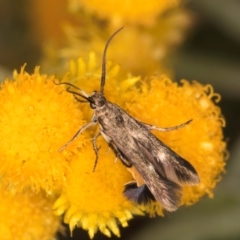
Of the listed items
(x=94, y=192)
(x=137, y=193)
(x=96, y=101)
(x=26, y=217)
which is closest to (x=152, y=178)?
(x=137, y=193)

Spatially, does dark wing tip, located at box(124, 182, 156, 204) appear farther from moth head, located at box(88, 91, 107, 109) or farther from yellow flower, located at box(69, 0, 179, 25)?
yellow flower, located at box(69, 0, 179, 25)

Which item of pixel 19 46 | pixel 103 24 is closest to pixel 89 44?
pixel 103 24

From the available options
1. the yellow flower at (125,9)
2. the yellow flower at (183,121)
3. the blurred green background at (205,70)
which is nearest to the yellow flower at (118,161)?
the yellow flower at (183,121)

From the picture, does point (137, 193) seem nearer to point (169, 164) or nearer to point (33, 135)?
point (169, 164)

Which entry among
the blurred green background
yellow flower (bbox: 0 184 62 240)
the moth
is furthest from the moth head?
the blurred green background

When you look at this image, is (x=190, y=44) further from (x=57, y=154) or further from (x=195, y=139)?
(x=57, y=154)

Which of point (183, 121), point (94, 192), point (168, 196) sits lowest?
point (168, 196)
